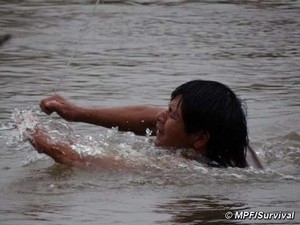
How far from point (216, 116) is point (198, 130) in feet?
0.45

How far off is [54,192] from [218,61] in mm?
5122

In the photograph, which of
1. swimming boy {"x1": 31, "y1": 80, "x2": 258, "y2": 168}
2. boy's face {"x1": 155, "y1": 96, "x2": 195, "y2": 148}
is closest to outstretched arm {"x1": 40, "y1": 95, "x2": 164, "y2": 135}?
swimming boy {"x1": 31, "y1": 80, "x2": 258, "y2": 168}

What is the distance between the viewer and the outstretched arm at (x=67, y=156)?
605 cm

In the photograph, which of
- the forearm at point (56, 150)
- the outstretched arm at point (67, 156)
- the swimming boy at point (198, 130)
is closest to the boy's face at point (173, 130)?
the swimming boy at point (198, 130)

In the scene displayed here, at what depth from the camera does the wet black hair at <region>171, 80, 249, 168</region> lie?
19.8 feet

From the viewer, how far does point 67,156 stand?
615 centimetres

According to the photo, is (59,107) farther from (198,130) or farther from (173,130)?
(198,130)

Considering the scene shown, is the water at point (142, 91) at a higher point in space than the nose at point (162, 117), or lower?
lower

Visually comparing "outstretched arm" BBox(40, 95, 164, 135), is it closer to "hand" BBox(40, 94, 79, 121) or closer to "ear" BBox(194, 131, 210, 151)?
"hand" BBox(40, 94, 79, 121)

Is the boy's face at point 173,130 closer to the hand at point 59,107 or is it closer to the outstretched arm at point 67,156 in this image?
the outstretched arm at point 67,156

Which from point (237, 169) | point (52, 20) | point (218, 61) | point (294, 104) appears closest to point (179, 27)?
point (52, 20)

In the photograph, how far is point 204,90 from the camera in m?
6.11

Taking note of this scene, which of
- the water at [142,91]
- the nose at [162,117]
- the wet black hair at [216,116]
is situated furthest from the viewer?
the nose at [162,117]

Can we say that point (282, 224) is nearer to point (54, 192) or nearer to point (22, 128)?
point (54, 192)
